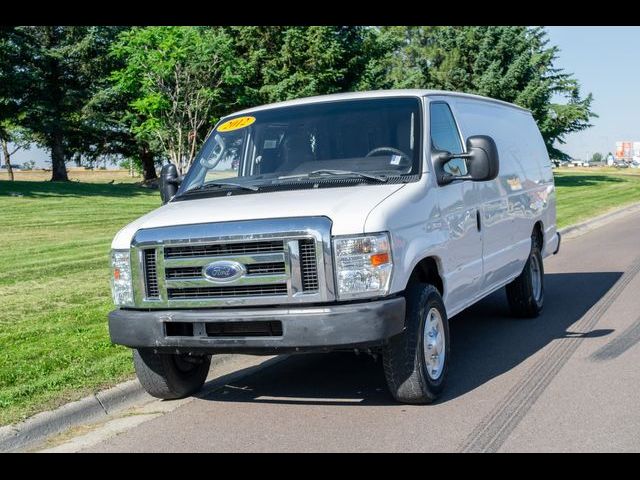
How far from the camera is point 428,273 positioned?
6.50 meters

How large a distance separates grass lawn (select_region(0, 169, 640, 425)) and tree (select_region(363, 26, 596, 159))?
21.9 metres

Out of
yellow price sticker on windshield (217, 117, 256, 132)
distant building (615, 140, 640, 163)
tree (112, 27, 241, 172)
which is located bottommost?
distant building (615, 140, 640, 163)

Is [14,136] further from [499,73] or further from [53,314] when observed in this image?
[53,314]

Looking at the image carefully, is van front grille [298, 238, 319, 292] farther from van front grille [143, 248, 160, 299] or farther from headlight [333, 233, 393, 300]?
van front grille [143, 248, 160, 299]

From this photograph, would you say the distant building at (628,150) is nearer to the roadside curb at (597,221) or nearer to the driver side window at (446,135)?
the roadside curb at (597,221)

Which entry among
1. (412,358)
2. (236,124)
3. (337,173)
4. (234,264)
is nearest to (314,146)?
(337,173)

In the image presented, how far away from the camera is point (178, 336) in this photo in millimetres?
5852

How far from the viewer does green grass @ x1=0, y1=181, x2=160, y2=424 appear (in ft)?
21.7

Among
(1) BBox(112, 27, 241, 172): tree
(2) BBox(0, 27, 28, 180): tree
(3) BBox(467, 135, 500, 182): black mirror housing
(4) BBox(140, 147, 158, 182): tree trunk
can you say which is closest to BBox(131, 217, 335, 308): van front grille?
(3) BBox(467, 135, 500, 182): black mirror housing

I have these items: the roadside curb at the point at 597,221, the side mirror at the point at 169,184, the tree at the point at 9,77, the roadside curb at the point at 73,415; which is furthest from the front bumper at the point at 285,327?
the tree at the point at 9,77
